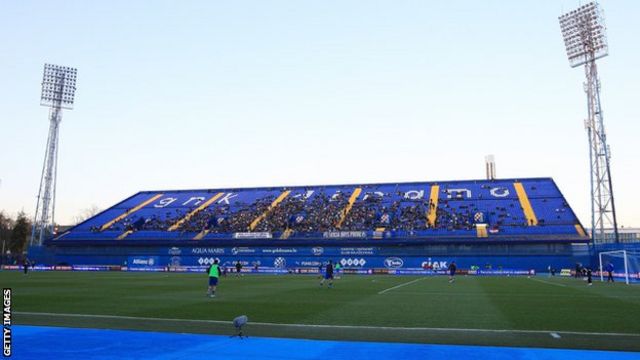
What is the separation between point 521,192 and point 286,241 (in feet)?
121

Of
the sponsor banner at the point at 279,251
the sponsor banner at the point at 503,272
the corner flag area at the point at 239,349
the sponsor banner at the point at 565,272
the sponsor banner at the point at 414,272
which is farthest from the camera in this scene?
the sponsor banner at the point at 279,251

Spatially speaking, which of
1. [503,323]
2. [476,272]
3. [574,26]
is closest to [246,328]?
[503,323]

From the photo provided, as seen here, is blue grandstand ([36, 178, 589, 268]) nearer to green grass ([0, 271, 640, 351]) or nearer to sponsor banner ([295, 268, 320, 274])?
sponsor banner ([295, 268, 320, 274])

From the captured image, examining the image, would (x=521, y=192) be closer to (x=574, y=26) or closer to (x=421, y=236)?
(x=421, y=236)

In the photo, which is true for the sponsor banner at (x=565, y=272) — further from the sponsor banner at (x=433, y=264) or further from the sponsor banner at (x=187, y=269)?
the sponsor banner at (x=187, y=269)

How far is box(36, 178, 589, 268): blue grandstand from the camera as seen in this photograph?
6203cm

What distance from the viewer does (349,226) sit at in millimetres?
69688

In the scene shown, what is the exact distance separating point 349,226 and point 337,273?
1255 centimetres

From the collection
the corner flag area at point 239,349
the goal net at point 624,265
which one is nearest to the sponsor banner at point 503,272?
the goal net at point 624,265

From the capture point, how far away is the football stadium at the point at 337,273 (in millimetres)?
12055

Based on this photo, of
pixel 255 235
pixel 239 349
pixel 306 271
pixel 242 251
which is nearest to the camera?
pixel 239 349

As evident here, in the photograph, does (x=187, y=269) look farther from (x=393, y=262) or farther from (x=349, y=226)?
(x=393, y=262)

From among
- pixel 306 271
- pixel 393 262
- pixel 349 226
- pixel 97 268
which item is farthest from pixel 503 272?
pixel 97 268

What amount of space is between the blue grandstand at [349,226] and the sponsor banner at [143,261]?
0.38 metres
